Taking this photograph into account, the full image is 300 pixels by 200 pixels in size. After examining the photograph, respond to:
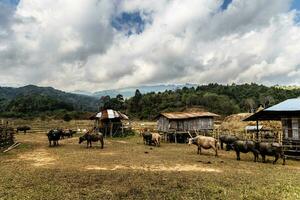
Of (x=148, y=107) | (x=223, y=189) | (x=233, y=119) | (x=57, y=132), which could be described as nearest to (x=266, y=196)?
(x=223, y=189)

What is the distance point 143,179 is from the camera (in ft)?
50.3

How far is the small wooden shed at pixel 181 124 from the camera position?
133 feet

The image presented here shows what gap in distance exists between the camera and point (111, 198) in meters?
12.1

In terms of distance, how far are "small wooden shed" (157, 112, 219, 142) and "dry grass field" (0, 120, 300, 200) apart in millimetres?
18145

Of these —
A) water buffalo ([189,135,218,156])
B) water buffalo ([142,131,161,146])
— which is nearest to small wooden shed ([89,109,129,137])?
water buffalo ([142,131,161,146])

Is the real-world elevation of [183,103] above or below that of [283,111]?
above

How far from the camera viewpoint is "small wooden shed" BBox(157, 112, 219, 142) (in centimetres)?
4041

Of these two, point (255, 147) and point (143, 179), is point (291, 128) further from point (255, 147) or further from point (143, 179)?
point (143, 179)

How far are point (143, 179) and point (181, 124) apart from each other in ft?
85.1

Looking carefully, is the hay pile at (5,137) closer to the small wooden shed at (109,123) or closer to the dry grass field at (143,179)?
the dry grass field at (143,179)

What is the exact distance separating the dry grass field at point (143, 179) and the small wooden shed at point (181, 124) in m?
18.1

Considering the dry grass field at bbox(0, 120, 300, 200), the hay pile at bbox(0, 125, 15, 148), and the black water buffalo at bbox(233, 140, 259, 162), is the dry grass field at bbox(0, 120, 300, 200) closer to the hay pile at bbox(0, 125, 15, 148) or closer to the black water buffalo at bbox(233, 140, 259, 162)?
the black water buffalo at bbox(233, 140, 259, 162)

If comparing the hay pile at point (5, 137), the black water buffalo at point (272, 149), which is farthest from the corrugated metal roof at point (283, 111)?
the hay pile at point (5, 137)

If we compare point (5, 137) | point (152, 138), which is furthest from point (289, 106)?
point (5, 137)
